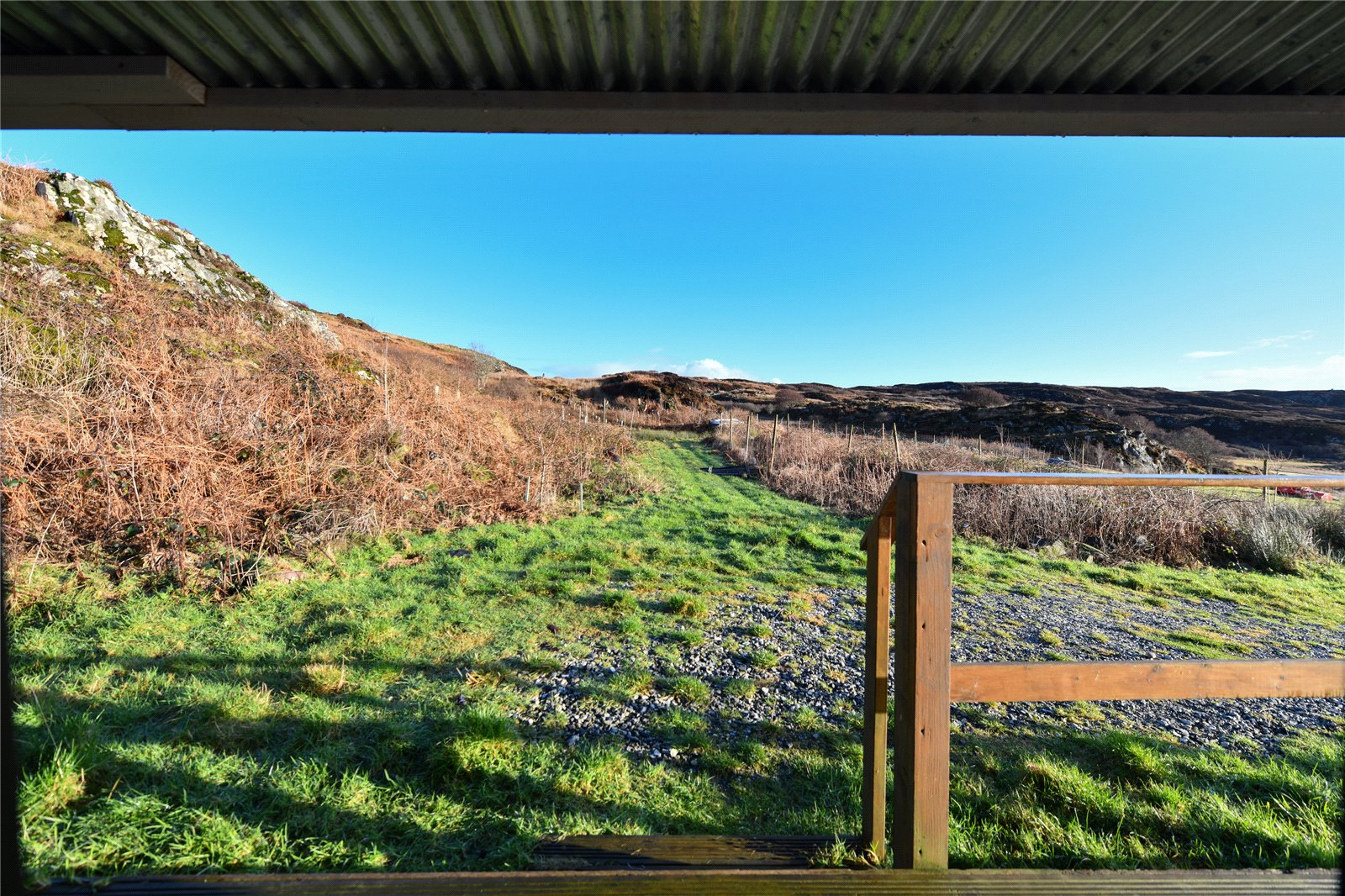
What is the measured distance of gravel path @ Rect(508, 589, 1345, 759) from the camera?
10.1 feet

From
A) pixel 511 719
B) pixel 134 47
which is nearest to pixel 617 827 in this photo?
pixel 511 719

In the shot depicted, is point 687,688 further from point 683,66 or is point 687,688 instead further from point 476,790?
point 683,66

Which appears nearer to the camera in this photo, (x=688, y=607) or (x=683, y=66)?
(x=683, y=66)

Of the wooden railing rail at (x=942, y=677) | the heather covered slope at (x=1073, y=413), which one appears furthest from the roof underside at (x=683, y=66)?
the heather covered slope at (x=1073, y=413)

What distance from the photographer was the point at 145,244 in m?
10.5

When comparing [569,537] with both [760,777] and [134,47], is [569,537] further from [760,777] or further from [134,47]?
[134,47]

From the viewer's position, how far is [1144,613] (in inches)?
219

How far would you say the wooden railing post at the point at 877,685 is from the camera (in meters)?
1.91

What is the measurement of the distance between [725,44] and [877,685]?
7.89 ft

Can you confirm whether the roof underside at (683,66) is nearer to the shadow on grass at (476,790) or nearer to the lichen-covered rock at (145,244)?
the shadow on grass at (476,790)

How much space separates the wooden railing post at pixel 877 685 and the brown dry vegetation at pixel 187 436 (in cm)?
525

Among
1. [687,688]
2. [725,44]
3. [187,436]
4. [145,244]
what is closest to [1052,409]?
[687,688]

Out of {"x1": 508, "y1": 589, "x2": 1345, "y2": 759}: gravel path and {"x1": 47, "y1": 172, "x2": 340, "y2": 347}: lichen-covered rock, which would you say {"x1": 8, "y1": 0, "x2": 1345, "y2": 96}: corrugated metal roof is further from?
{"x1": 47, "y1": 172, "x2": 340, "y2": 347}: lichen-covered rock

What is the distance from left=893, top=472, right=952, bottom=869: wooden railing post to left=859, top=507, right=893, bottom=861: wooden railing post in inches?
8.9
